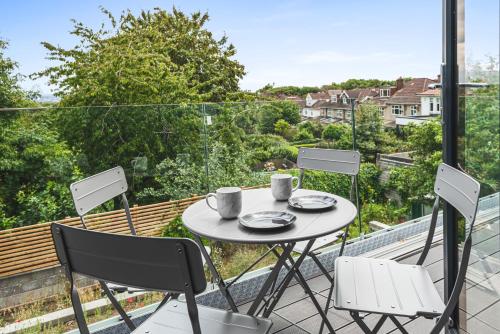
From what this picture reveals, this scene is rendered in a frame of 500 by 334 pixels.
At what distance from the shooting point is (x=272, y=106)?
3953 millimetres

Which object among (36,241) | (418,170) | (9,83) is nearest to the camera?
(36,241)

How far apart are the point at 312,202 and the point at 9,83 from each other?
24.2 ft

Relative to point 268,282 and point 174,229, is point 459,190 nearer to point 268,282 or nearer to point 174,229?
point 268,282

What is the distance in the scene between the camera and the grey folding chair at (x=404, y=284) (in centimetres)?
153

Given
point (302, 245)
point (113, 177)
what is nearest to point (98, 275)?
point (113, 177)

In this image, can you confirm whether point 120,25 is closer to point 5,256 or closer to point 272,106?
point 272,106

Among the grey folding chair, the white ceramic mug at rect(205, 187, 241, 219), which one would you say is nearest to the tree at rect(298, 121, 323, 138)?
the grey folding chair

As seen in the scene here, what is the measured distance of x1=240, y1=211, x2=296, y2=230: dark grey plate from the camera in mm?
1654

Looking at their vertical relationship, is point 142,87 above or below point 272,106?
above

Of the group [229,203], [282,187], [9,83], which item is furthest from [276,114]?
[9,83]

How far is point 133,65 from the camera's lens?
27.0 ft

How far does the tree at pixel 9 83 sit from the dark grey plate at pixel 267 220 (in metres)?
6.19

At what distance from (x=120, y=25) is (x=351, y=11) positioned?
8.71 metres

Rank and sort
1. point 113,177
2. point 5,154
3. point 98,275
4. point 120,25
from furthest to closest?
point 120,25
point 5,154
point 113,177
point 98,275
